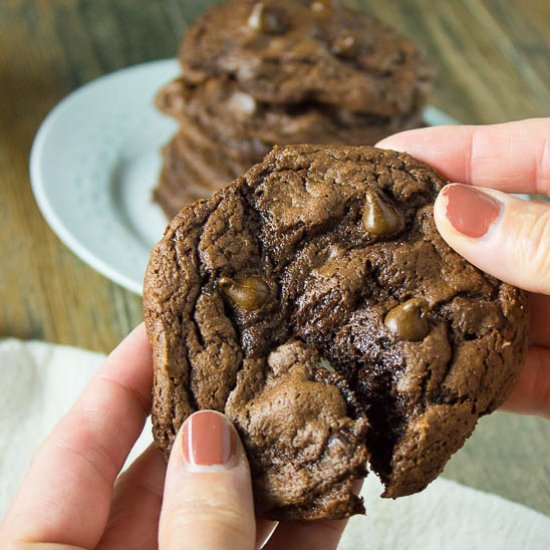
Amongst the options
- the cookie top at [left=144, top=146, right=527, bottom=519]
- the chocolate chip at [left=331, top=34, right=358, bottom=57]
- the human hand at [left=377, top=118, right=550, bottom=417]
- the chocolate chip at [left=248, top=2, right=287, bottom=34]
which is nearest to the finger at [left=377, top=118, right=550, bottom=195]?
the human hand at [left=377, top=118, right=550, bottom=417]

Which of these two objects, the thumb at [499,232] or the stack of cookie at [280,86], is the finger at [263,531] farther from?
the stack of cookie at [280,86]

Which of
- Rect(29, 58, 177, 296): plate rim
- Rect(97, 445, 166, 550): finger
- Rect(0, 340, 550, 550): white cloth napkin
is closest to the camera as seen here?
Rect(97, 445, 166, 550): finger

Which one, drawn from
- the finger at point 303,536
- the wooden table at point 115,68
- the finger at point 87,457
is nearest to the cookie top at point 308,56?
the wooden table at point 115,68

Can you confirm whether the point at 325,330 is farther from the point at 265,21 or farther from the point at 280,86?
the point at 265,21

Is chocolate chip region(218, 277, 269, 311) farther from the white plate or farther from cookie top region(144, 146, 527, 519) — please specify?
the white plate

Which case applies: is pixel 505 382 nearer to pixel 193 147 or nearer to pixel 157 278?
pixel 157 278

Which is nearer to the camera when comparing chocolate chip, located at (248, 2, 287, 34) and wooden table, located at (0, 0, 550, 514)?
wooden table, located at (0, 0, 550, 514)

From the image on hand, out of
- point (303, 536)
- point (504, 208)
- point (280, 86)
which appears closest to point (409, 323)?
point (504, 208)
